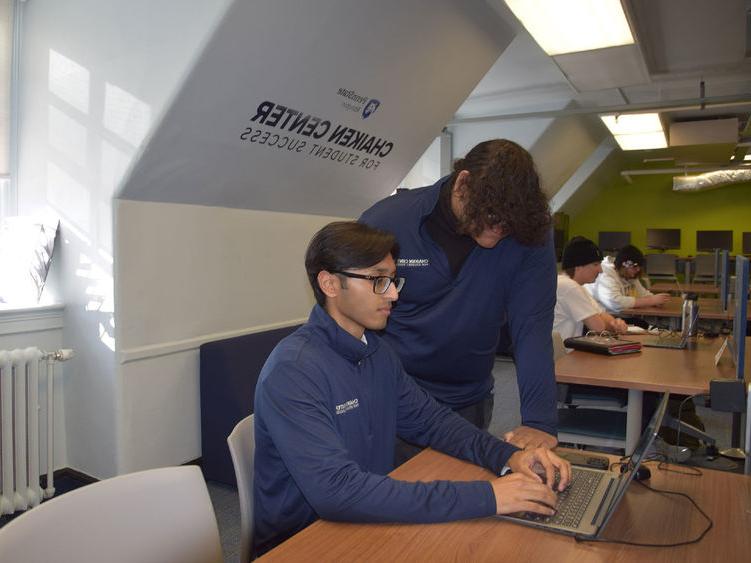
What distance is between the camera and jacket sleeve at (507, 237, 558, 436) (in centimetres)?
173

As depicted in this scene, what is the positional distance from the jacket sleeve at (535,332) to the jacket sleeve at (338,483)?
56 cm

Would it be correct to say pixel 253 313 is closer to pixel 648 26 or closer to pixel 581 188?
pixel 648 26

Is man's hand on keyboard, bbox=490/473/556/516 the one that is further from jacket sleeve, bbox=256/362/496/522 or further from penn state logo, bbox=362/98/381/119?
penn state logo, bbox=362/98/381/119

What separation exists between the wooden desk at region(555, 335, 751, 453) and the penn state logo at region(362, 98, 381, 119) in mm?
1878

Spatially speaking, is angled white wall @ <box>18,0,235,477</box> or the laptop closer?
the laptop

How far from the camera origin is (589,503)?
129 centimetres

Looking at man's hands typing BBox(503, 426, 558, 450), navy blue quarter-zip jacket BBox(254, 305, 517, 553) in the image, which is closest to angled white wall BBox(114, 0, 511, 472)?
navy blue quarter-zip jacket BBox(254, 305, 517, 553)

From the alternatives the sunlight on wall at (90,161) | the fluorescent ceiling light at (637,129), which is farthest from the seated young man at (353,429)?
the fluorescent ceiling light at (637,129)

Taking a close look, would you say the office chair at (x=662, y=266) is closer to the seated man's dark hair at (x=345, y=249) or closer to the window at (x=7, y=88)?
the window at (x=7, y=88)

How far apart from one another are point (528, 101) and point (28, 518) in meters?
7.03

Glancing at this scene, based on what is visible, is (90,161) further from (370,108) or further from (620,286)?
(620,286)

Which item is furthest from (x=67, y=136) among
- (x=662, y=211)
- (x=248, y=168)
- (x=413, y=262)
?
(x=662, y=211)

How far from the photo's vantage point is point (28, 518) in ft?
3.32

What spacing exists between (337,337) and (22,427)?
2129 mm
